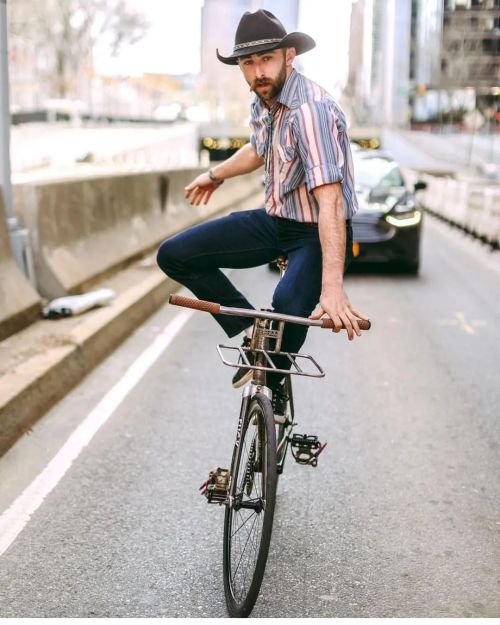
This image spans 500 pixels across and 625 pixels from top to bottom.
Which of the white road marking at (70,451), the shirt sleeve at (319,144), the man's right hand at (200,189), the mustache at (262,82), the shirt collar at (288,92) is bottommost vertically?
the white road marking at (70,451)

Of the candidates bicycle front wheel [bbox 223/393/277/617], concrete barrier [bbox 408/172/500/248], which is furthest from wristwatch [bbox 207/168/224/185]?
concrete barrier [bbox 408/172/500/248]

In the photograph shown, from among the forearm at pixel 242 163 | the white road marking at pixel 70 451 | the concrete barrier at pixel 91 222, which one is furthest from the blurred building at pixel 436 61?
the forearm at pixel 242 163

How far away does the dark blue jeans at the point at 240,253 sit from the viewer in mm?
4008

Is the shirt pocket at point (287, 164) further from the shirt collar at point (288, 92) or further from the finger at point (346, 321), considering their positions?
the finger at point (346, 321)

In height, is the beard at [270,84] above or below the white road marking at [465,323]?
above

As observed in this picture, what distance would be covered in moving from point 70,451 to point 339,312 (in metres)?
2.57

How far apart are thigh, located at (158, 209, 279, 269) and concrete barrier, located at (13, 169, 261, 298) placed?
4331 mm

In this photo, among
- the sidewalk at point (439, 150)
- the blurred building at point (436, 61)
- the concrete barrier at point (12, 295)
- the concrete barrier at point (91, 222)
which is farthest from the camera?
the blurred building at point (436, 61)

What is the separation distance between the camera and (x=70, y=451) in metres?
5.66

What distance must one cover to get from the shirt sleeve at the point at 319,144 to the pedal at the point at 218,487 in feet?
3.65

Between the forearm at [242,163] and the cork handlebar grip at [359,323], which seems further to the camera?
the forearm at [242,163]

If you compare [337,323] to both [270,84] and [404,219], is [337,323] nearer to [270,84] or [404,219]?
[270,84]

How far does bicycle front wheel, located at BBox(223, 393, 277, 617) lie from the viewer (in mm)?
3414

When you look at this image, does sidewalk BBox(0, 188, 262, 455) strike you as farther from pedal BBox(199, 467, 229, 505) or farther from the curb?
pedal BBox(199, 467, 229, 505)
